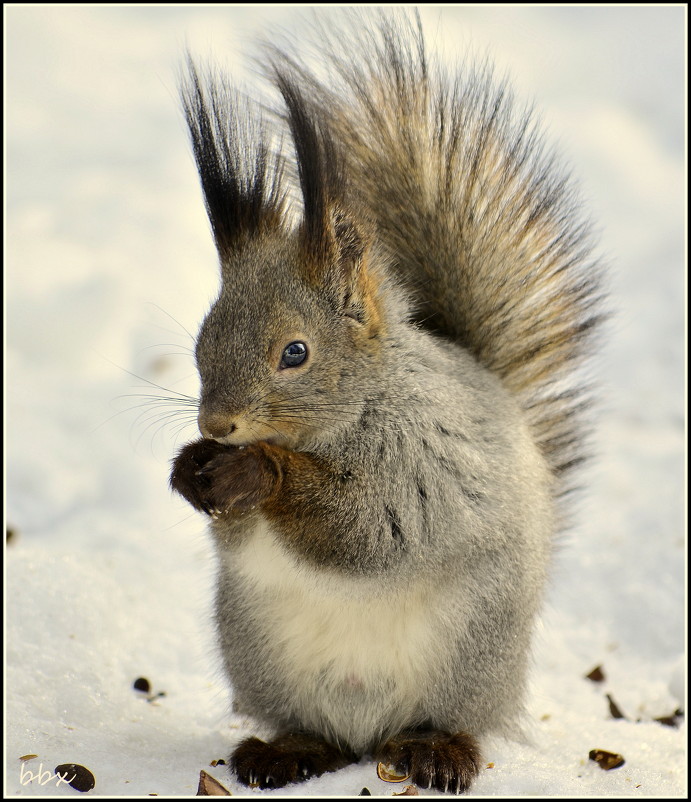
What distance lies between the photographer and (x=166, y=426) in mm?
3186

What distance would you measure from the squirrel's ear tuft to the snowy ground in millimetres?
309

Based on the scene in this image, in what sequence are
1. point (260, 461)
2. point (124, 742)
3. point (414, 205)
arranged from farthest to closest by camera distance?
point (414, 205)
point (124, 742)
point (260, 461)

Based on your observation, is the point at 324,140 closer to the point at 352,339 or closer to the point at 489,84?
the point at 352,339

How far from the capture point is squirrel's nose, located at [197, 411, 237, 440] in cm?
168

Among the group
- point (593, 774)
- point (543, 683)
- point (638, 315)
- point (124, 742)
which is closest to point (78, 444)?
point (124, 742)

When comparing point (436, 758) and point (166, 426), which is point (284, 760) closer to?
point (436, 758)

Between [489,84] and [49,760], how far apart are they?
1550mm

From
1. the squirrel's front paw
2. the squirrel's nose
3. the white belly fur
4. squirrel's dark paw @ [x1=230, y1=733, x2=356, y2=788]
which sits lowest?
squirrel's dark paw @ [x1=230, y1=733, x2=356, y2=788]

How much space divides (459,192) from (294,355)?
599 millimetres

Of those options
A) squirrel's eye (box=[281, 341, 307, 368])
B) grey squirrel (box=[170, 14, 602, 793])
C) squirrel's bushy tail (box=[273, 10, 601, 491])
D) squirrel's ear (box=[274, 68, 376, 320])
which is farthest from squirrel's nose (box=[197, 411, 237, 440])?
squirrel's bushy tail (box=[273, 10, 601, 491])

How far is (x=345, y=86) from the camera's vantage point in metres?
2.19

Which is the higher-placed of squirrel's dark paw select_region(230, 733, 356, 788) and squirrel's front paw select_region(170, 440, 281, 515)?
squirrel's front paw select_region(170, 440, 281, 515)

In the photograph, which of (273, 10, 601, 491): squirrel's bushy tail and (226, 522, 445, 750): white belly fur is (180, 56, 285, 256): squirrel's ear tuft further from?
(226, 522, 445, 750): white belly fur

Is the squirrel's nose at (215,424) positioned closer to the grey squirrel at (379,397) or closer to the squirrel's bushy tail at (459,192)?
the grey squirrel at (379,397)
